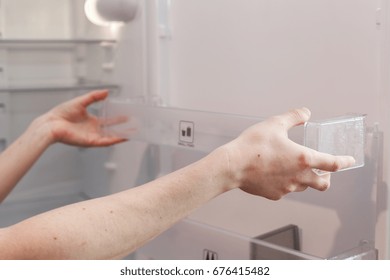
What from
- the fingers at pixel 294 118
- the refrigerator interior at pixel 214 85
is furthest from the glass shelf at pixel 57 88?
the fingers at pixel 294 118

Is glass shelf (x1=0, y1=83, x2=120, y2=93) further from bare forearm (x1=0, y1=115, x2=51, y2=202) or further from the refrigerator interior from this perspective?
bare forearm (x1=0, y1=115, x2=51, y2=202)

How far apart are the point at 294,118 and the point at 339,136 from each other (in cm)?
8

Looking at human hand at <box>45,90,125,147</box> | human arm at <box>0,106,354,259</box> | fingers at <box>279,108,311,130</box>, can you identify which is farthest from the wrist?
human hand at <box>45,90,125,147</box>

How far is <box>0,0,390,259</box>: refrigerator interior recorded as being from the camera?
111 centimetres

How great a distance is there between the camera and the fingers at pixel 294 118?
1010 mm

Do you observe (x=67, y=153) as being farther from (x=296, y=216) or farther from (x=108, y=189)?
(x=296, y=216)

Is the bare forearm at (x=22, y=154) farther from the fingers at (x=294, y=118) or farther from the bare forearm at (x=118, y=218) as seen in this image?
the fingers at (x=294, y=118)

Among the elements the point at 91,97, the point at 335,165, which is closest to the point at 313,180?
the point at 335,165

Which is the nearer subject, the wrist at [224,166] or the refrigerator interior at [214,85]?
the wrist at [224,166]

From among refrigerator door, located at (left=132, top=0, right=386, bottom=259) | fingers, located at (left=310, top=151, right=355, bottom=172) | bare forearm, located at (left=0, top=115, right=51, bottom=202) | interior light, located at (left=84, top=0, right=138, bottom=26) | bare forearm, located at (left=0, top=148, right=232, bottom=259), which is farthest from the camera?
interior light, located at (left=84, top=0, right=138, bottom=26)

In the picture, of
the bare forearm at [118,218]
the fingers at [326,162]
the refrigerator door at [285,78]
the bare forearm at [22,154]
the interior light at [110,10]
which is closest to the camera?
the bare forearm at [118,218]

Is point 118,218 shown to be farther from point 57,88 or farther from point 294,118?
point 57,88
